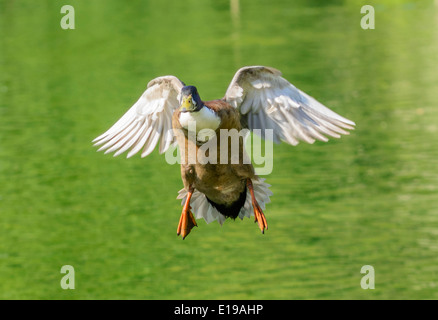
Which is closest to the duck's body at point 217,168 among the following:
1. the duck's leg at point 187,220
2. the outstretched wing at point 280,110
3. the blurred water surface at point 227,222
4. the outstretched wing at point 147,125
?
the duck's leg at point 187,220

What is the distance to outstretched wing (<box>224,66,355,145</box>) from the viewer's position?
342 inches

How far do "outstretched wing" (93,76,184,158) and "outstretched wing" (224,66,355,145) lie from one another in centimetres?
72

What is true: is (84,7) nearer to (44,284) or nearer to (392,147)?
(392,147)

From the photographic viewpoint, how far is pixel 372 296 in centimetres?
2214

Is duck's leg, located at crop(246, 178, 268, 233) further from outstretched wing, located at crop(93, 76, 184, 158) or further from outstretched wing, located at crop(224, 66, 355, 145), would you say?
outstretched wing, located at crop(93, 76, 184, 158)

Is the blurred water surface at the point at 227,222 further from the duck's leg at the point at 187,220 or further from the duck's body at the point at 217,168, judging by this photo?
the duck's leg at the point at 187,220

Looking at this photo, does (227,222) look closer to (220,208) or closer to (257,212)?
(220,208)

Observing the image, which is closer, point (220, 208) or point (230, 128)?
point (230, 128)

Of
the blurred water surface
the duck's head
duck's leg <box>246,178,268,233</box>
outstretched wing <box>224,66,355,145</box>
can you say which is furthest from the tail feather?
the blurred water surface

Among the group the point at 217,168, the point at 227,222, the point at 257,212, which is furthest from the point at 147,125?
the point at 227,222

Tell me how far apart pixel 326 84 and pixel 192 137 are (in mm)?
28264

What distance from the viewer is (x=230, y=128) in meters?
8.17

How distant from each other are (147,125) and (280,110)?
132 cm

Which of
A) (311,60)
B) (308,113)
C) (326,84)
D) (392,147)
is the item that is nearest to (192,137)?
(308,113)
